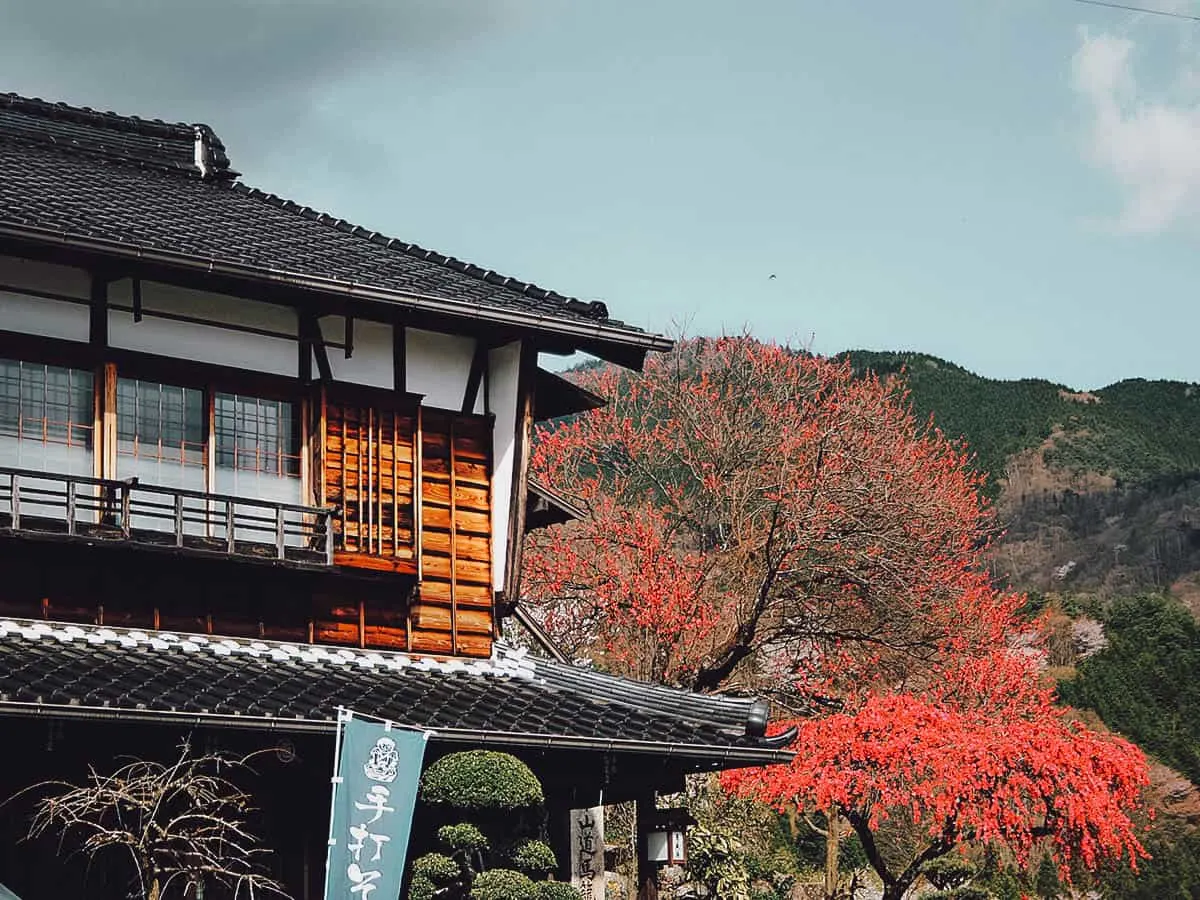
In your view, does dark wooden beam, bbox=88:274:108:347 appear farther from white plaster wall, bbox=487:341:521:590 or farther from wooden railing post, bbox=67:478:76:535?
white plaster wall, bbox=487:341:521:590

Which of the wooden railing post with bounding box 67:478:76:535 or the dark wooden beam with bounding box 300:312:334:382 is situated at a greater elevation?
the dark wooden beam with bounding box 300:312:334:382

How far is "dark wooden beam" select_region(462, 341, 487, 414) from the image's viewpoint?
12.5 meters

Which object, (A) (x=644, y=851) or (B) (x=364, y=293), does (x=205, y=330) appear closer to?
(B) (x=364, y=293)

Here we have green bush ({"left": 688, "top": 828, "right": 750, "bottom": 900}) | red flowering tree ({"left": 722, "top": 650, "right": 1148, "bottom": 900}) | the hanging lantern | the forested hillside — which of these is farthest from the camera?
the forested hillside

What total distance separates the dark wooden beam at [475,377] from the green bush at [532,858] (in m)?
3.81

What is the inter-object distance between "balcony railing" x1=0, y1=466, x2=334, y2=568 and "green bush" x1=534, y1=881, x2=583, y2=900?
2.86 m

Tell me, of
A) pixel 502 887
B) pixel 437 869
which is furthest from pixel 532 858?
pixel 437 869

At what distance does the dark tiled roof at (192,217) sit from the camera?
1107cm

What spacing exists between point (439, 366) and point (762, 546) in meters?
14.2

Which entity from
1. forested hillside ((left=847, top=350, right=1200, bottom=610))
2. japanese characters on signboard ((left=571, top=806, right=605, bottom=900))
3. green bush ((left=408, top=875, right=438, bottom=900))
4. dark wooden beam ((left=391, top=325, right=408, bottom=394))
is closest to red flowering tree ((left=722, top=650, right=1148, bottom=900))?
japanese characters on signboard ((left=571, top=806, right=605, bottom=900))

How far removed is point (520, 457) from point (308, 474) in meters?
1.80

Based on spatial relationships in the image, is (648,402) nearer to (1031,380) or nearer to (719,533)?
(719,533)

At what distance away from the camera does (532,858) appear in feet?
33.0

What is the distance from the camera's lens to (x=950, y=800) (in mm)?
18594
